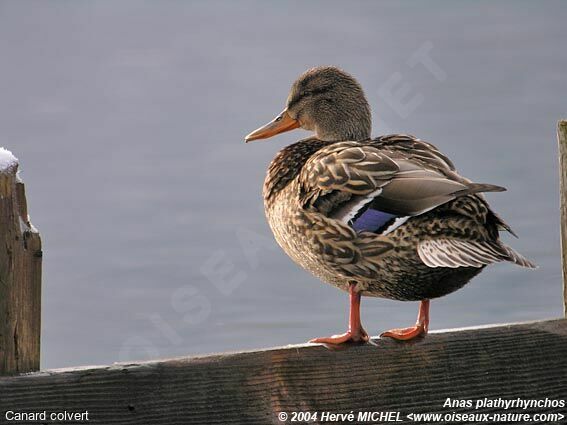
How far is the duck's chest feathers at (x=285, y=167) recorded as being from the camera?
4.41m

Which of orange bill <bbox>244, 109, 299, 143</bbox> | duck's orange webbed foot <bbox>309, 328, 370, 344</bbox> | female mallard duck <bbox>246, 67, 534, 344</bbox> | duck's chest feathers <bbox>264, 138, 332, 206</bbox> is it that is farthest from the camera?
orange bill <bbox>244, 109, 299, 143</bbox>

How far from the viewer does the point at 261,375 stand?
118 inches

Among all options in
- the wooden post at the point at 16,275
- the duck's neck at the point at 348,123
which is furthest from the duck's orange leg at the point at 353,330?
the duck's neck at the point at 348,123

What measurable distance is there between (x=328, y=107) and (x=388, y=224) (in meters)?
1.61

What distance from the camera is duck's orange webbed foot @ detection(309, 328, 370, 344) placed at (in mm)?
3354

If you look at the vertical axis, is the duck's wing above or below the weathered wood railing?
above

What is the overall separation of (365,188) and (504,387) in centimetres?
95

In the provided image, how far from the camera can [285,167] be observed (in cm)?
448

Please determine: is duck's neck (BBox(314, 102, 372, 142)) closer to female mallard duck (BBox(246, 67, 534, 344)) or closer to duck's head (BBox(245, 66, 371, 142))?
duck's head (BBox(245, 66, 371, 142))

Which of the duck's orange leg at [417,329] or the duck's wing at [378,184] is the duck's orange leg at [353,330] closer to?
the duck's orange leg at [417,329]

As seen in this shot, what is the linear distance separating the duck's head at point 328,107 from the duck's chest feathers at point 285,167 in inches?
20.1

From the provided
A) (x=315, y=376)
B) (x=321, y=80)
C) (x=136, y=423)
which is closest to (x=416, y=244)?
(x=315, y=376)

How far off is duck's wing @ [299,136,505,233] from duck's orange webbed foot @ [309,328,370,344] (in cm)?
45

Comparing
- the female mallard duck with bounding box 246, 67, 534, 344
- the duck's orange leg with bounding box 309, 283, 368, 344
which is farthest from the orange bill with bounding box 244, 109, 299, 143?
the duck's orange leg with bounding box 309, 283, 368, 344
